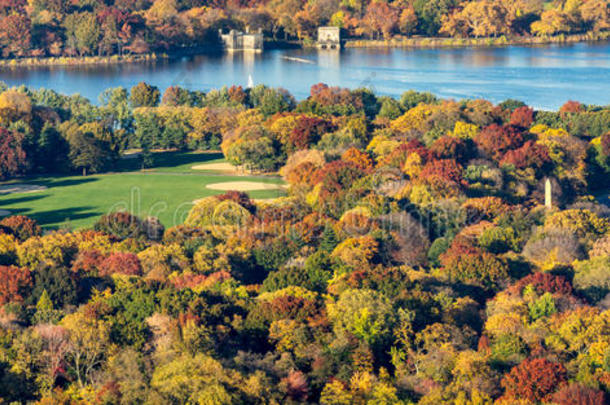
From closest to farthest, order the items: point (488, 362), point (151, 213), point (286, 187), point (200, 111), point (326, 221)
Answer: point (488, 362), point (326, 221), point (151, 213), point (286, 187), point (200, 111)

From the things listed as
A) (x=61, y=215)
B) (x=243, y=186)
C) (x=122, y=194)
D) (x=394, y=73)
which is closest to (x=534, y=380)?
(x=61, y=215)

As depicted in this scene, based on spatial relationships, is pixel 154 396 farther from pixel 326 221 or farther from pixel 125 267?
pixel 326 221

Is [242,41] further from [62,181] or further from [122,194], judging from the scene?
[122,194]

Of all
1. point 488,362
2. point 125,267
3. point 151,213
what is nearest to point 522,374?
→ point 488,362

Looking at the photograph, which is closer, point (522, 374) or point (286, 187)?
point (522, 374)

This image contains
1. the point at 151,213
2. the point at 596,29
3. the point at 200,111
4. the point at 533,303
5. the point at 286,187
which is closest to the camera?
the point at 533,303

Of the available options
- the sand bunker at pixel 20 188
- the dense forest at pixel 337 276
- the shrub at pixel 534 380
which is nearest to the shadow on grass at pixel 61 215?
the dense forest at pixel 337 276

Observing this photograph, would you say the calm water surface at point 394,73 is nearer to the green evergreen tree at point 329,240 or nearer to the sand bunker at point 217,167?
the sand bunker at point 217,167
